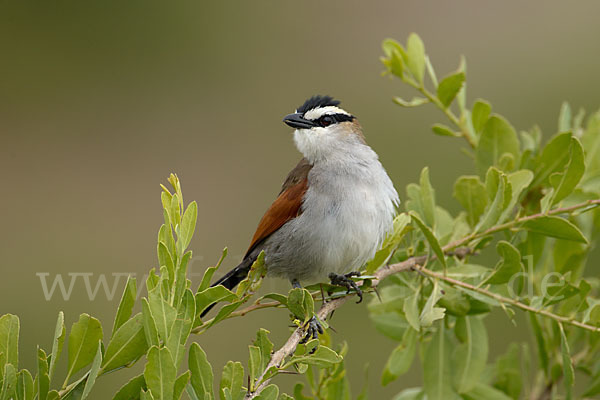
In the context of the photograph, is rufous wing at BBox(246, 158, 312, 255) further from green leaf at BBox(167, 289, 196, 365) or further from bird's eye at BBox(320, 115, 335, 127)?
green leaf at BBox(167, 289, 196, 365)

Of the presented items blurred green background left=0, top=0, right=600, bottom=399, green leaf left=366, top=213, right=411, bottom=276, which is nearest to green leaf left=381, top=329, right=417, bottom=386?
green leaf left=366, top=213, right=411, bottom=276

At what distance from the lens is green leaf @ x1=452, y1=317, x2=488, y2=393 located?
8.25 ft

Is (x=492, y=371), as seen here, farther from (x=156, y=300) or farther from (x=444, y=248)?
(x=156, y=300)

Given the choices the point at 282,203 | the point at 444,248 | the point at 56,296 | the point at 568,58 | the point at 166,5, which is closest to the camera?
the point at 444,248

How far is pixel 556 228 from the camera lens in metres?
2.37

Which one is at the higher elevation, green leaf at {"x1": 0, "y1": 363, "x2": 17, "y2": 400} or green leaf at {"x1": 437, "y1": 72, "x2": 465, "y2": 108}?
green leaf at {"x1": 437, "y1": 72, "x2": 465, "y2": 108}

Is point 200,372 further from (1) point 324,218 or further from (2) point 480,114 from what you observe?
(2) point 480,114

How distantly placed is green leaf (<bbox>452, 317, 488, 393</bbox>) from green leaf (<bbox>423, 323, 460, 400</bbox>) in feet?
0.10

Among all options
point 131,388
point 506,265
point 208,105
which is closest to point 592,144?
point 506,265

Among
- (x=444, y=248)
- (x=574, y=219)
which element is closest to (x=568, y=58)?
(x=574, y=219)

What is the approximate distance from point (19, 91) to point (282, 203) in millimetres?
6844

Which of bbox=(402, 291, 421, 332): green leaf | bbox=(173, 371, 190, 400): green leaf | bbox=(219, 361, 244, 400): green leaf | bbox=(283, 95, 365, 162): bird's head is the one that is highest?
bbox=(283, 95, 365, 162): bird's head

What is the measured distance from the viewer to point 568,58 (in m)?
8.66

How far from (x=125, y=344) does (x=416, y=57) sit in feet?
6.22
